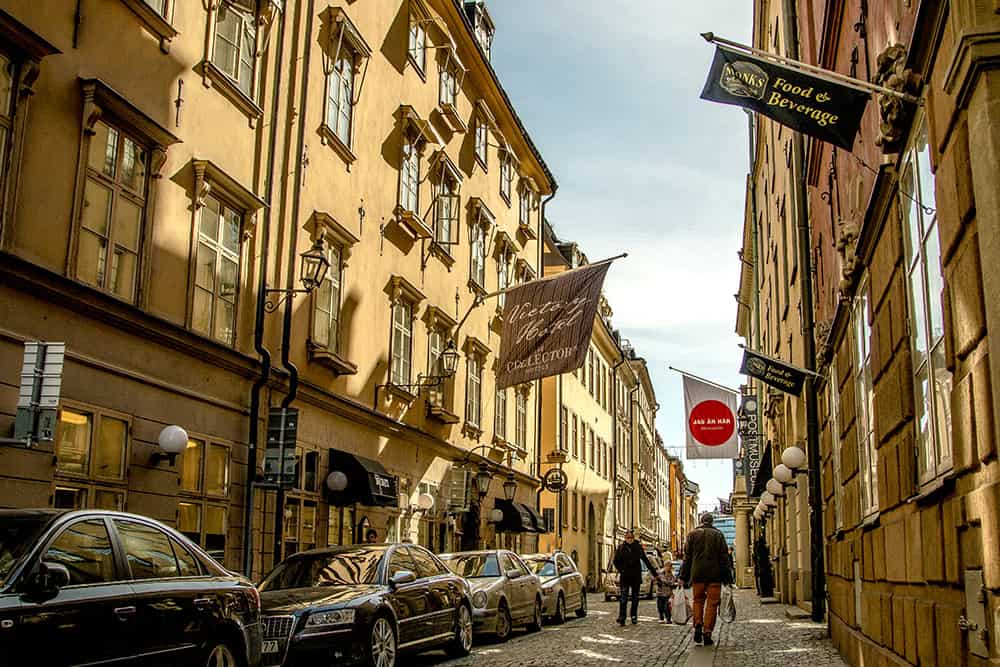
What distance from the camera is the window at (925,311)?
7078 mm

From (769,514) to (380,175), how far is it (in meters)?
23.0

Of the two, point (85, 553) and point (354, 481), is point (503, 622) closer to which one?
point (354, 481)

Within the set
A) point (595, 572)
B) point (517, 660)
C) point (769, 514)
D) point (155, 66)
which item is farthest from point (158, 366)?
point (595, 572)

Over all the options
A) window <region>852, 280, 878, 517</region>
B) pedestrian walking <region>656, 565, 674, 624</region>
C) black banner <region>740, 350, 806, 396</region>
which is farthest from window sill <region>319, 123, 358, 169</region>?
pedestrian walking <region>656, 565, 674, 624</region>

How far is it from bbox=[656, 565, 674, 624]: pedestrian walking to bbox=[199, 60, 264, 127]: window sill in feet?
42.4

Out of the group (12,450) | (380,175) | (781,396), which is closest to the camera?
(12,450)

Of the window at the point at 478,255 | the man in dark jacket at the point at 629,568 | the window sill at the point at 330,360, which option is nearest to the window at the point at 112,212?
the window sill at the point at 330,360

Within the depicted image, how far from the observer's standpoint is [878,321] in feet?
31.3

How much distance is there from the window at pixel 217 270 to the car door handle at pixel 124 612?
7797 mm

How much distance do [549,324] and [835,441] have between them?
779cm

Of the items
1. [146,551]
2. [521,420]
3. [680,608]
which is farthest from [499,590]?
[521,420]

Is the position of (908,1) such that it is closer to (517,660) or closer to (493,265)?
(517,660)

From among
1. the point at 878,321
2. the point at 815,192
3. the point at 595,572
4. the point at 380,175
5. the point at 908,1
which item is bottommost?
the point at 595,572

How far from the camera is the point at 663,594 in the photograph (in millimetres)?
23141
